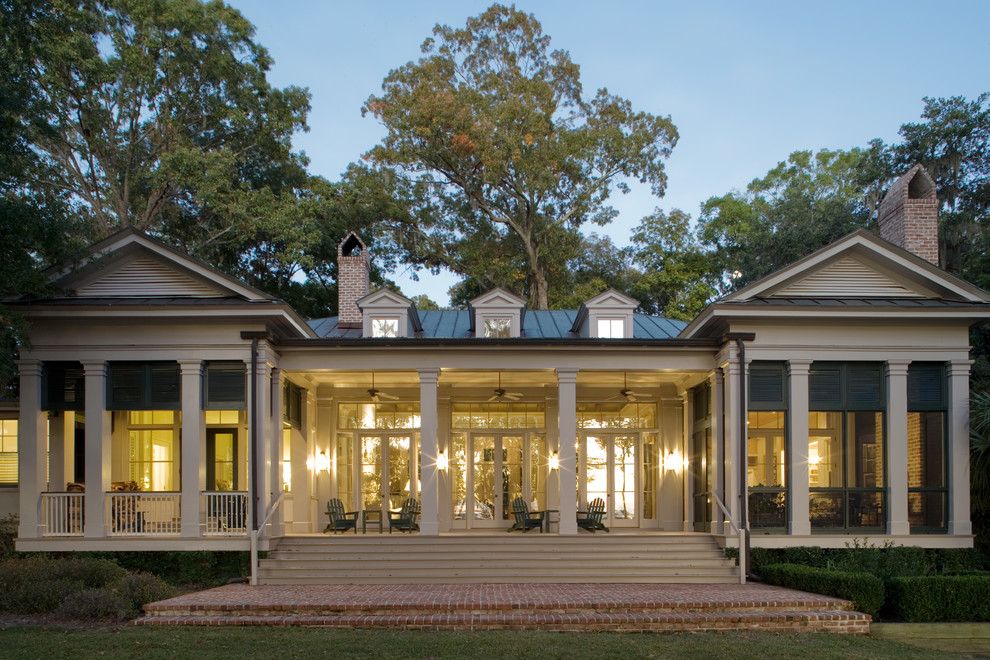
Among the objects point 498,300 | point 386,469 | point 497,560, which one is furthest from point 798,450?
point 386,469

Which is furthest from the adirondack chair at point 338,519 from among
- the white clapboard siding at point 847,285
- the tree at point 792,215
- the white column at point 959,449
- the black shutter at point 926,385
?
the tree at point 792,215

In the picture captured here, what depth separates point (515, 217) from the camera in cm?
3238

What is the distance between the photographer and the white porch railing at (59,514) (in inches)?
582

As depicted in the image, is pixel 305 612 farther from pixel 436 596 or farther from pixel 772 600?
pixel 772 600

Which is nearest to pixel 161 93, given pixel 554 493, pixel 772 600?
pixel 554 493

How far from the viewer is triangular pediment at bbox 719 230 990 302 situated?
50.3ft

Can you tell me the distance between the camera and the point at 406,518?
675 inches

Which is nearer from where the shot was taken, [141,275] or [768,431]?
[141,275]

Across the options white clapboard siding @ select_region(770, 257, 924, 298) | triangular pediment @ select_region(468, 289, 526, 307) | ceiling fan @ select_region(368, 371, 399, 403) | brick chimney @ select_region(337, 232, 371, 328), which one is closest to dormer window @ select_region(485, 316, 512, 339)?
triangular pediment @ select_region(468, 289, 526, 307)

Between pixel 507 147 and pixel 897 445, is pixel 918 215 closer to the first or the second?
pixel 897 445

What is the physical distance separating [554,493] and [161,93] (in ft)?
61.7

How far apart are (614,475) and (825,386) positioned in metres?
5.65

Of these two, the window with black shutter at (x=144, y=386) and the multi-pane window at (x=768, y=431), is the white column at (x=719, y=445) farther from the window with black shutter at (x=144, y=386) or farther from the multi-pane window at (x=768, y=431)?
the window with black shutter at (x=144, y=386)

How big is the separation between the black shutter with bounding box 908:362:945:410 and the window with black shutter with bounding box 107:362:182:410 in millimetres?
12864
